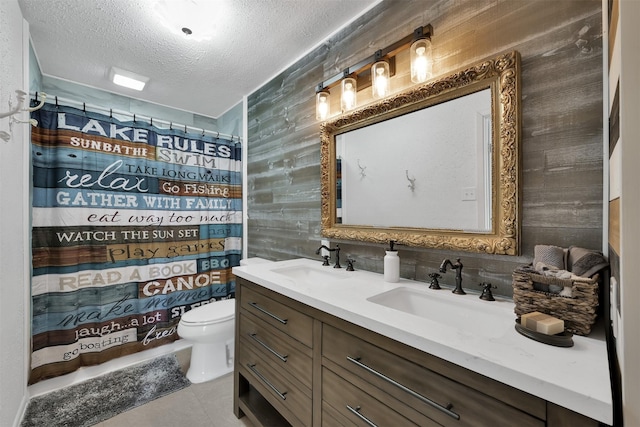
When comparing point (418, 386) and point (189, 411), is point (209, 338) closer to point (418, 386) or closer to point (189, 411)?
point (189, 411)

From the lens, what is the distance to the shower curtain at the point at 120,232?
1.87m

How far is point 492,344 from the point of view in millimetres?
682

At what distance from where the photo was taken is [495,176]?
110cm

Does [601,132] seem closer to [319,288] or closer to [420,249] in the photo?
[420,249]

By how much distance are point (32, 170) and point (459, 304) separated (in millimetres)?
2645

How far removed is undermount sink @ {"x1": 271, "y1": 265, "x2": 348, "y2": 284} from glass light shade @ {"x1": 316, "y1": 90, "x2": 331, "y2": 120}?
99cm

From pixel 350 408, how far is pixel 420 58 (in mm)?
1490

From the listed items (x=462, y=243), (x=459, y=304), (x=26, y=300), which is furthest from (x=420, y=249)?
(x=26, y=300)

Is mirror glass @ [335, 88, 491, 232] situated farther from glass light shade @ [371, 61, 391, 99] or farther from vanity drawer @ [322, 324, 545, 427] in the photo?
vanity drawer @ [322, 324, 545, 427]

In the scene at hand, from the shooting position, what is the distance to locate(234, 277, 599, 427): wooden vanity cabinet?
2.05ft

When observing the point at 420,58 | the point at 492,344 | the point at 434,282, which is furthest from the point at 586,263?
the point at 420,58

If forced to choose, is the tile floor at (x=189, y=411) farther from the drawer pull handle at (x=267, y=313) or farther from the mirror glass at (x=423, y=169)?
the mirror glass at (x=423, y=169)

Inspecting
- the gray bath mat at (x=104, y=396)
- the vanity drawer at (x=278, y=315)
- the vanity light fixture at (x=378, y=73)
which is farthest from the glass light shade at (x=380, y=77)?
the gray bath mat at (x=104, y=396)

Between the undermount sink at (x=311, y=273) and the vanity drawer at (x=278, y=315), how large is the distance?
21 centimetres
